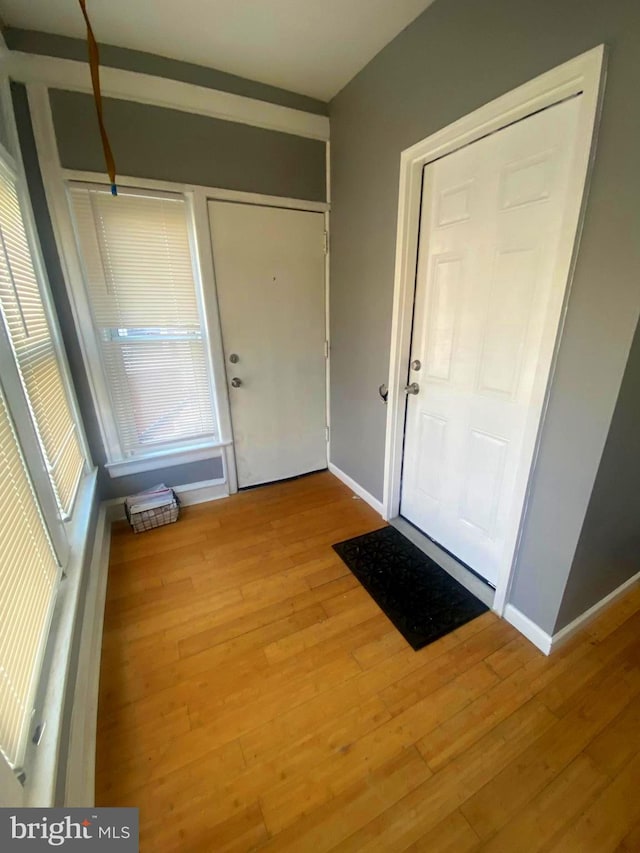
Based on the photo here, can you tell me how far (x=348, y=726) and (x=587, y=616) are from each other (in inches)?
44.1

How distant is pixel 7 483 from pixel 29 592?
32 centimetres

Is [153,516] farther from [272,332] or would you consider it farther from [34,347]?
[272,332]

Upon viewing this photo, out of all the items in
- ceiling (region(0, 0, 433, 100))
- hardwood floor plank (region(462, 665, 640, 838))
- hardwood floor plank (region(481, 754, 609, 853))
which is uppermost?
ceiling (region(0, 0, 433, 100))

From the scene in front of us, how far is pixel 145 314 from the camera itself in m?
2.07

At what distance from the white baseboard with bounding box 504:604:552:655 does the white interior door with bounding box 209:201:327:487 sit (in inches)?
67.6

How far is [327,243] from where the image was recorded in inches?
94.7

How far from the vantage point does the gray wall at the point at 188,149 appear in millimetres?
1716

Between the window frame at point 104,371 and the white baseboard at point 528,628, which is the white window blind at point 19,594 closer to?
the window frame at point 104,371

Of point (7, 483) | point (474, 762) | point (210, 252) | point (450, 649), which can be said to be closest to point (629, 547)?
point (450, 649)

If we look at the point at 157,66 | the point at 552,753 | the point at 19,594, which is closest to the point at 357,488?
the point at 552,753

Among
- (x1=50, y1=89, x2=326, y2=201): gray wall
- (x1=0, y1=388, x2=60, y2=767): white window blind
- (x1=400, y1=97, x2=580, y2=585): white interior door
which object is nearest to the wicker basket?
(x1=0, y1=388, x2=60, y2=767): white window blind

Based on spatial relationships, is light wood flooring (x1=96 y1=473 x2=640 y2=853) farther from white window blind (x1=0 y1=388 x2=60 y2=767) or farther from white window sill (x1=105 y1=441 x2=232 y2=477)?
white window sill (x1=105 y1=441 x2=232 y2=477)

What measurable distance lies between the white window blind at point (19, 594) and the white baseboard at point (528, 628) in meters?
1.71

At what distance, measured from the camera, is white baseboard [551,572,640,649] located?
55.8 inches
